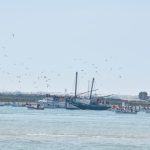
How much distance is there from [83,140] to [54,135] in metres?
5.62

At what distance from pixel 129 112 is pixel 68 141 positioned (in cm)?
12358

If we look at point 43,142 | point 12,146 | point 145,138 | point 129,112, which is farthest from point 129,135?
point 129,112

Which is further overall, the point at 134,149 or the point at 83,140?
the point at 83,140

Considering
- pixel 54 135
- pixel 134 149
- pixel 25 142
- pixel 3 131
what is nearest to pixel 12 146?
pixel 25 142

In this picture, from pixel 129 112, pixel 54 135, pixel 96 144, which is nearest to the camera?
pixel 96 144

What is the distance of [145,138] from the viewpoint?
76.0 metres

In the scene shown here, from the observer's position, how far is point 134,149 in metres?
63.1

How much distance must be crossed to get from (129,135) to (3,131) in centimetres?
1086

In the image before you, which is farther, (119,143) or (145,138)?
(145,138)

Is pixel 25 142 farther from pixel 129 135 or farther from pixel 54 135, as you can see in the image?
pixel 129 135

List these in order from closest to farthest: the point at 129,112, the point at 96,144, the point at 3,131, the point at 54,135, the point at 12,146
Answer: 1. the point at 12,146
2. the point at 96,144
3. the point at 54,135
4. the point at 3,131
5. the point at 129,112

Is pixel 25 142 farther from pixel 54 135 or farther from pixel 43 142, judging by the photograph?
pixel 54 135

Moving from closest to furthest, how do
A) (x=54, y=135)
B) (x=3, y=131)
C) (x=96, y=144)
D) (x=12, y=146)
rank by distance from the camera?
(x=12, y=146)
(x=96, y=144)
(x=54, y=135)
(x=3, y=131)

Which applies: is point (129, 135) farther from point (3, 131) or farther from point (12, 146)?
point (12, 146)
